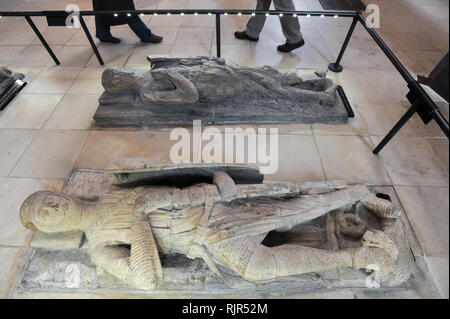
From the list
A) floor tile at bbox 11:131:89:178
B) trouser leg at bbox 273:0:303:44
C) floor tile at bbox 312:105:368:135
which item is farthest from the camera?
trouser leg at bbox 273:0:303:44

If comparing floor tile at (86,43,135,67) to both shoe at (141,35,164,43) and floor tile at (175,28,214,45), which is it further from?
floor tile at (175,28,214,45)

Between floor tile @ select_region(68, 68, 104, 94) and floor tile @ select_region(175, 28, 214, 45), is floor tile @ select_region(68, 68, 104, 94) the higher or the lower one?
the lower one

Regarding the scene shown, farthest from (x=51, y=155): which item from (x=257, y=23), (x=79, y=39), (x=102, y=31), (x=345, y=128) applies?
(x=257, y=23)

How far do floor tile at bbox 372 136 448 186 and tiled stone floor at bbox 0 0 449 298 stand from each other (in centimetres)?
1

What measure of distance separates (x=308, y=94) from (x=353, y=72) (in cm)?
158

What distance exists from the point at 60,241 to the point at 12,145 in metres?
2.08

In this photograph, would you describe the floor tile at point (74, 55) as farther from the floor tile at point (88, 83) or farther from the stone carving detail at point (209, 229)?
the stone carving detail at point (209, 229)

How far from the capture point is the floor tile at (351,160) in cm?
311

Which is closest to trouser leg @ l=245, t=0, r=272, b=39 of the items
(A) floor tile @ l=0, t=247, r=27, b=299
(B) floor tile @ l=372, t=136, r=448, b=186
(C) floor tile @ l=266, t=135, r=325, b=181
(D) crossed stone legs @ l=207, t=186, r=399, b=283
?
(C) floor tile @ l=266, t=135, r=325, b=181

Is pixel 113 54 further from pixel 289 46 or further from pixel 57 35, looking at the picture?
pixel 289 46

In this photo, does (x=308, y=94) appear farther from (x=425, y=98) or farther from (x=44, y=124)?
(x=44, y=124)

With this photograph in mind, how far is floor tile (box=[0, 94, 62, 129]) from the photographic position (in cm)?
378

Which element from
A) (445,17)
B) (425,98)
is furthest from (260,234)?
(425,98)

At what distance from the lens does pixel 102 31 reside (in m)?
5.07
